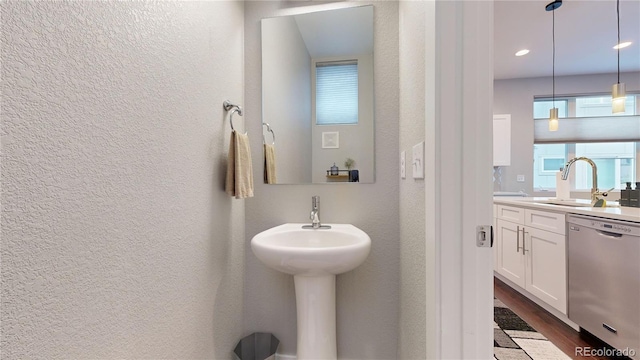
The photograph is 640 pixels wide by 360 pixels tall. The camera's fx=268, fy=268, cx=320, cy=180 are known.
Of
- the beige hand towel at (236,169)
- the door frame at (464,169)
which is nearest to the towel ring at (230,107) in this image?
the beige hand towel at (236,169)

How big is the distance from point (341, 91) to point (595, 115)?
15.9 feet

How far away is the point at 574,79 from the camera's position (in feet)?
13.8

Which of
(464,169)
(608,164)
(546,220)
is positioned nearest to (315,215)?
Result: (464,169)

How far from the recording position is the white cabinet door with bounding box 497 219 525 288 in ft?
8.01

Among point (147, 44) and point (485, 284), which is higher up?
point (147, 44)

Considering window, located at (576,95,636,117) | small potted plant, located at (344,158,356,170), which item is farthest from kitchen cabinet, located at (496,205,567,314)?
window, located at (576,95,636,117)

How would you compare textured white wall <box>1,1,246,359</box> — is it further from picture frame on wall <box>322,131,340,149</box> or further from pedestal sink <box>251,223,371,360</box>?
picture frame on wall <box>322,131,340,149</box>

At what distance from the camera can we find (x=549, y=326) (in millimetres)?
1998

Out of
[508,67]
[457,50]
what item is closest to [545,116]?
[508,67]

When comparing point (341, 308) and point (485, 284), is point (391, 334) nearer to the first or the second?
point (341, 308)

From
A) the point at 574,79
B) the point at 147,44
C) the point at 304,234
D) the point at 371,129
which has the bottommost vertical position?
the point at 304,234

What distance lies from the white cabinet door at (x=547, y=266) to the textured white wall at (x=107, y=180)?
235 centimetres

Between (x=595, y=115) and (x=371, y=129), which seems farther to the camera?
(x=595, y=115)

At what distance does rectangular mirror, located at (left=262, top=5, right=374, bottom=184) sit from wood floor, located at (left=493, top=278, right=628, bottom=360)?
5.69 ft
